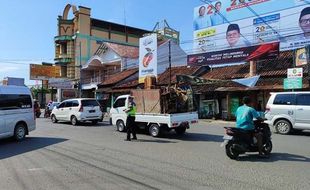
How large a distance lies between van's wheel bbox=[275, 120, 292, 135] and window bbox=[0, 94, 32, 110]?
11.1 meters

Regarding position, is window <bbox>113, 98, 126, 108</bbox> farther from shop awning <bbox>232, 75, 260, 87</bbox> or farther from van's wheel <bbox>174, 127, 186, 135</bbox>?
shop awning <bbox>232, 75, 260, 87</bbox>

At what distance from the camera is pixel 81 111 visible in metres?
23.0

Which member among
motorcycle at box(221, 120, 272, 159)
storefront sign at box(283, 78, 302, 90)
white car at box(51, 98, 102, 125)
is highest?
storefront sign at box(283, 78, 302, 90)

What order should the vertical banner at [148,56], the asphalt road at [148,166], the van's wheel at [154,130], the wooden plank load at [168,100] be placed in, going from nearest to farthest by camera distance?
the asphalt road at [148,166], the van's wheel at [154,130], the wooden plank load at [168,100], the vertical banner at [148,56]

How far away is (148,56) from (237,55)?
7952 millimetres

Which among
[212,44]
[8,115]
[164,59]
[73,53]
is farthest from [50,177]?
[73,53]

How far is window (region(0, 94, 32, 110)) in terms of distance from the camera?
14.1 m

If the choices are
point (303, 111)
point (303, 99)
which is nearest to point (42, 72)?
point (303, 99)

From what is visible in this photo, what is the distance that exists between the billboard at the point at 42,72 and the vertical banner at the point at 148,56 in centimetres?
2952

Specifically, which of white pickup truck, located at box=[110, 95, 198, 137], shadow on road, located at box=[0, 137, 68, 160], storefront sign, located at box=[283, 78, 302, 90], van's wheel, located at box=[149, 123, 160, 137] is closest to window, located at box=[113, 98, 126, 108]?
white pickup truck, located at box=[110, 95, 198, 137]

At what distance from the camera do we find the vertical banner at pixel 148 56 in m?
32.2

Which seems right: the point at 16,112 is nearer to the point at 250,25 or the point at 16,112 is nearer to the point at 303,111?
the point at 303,111

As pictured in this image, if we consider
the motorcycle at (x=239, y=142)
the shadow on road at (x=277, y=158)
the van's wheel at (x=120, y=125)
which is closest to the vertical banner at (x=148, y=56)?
the van's wheel at (x=120, y=125)

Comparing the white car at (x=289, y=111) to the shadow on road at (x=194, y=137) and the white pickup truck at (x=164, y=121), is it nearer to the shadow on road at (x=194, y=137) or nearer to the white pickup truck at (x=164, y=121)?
the shadow on road at (x=194, y=137)
